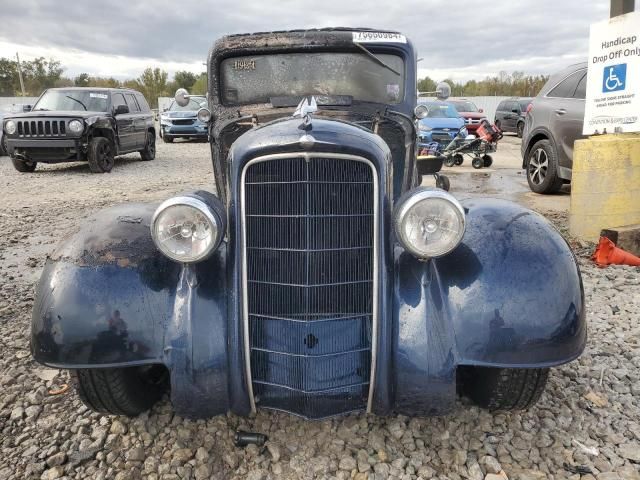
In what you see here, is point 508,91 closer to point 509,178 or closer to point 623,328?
point 509,178

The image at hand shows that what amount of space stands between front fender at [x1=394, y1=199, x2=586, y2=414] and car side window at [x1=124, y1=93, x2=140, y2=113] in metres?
12.1

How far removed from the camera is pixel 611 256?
4.79m

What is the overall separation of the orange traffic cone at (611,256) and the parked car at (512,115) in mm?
18292

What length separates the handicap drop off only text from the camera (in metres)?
5.16

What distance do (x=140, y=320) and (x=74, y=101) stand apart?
10.8m

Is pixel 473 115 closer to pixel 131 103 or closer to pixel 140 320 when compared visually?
pixel 131 103

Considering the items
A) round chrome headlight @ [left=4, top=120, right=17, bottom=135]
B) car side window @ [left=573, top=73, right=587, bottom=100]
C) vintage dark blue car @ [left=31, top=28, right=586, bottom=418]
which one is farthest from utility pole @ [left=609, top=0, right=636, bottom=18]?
round chrome headlight @ [left=4, top=120, right=17, bottom=135]

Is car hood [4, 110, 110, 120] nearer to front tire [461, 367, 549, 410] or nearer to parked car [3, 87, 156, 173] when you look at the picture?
parked car [3, 87, 156, 173]

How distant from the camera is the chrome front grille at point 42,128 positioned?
10.4m

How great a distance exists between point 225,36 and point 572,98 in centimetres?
576

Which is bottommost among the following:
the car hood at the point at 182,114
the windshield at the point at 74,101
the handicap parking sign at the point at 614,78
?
the handicap parking sign at the point at 614,78

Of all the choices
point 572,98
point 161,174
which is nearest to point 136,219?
point 572,98

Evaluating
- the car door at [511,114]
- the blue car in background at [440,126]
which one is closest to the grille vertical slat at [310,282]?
the blue car in background at [440,126]

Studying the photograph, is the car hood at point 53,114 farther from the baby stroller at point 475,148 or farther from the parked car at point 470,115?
the parked car at point 470,115
